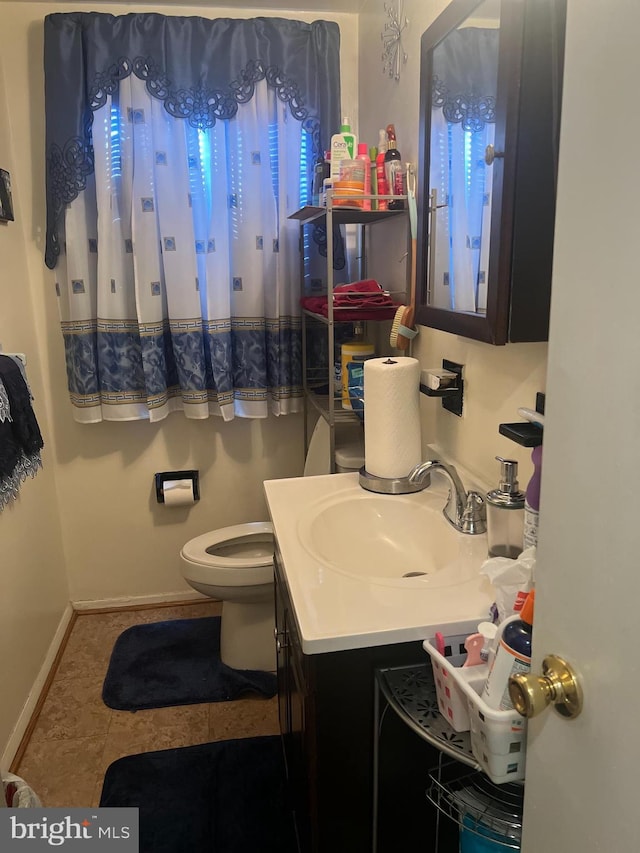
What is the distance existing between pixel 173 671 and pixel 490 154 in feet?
6.48

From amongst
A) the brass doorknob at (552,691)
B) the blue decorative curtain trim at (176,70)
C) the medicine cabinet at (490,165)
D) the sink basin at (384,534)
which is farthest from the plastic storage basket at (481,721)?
the blue decorative curtain trim at (176,70)

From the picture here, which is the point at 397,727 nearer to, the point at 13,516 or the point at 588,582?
the point at 588,582

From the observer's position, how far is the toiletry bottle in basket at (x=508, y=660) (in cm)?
80

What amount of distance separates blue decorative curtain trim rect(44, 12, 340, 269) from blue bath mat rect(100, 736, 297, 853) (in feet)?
5.74

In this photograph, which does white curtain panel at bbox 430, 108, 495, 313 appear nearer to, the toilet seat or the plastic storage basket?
the plastic storage basket

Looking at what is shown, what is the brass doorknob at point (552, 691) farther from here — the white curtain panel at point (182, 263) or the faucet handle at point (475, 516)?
the white curtain panel at point (182, 263)

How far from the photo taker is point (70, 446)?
2500 mm

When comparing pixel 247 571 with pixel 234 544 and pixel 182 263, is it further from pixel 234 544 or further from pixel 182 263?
pixel 182 263

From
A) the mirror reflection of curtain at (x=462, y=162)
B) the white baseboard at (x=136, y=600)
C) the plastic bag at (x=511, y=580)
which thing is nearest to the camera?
the plastic bag at (x=511, y=580)

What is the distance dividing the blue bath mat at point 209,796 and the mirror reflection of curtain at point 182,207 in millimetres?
1152

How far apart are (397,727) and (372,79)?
1.99 m

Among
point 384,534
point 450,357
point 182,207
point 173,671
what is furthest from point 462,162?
point 173,671

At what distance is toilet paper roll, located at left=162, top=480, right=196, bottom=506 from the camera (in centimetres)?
254

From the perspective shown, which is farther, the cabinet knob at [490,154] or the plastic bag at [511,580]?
the cabinet knob at [490,154]
